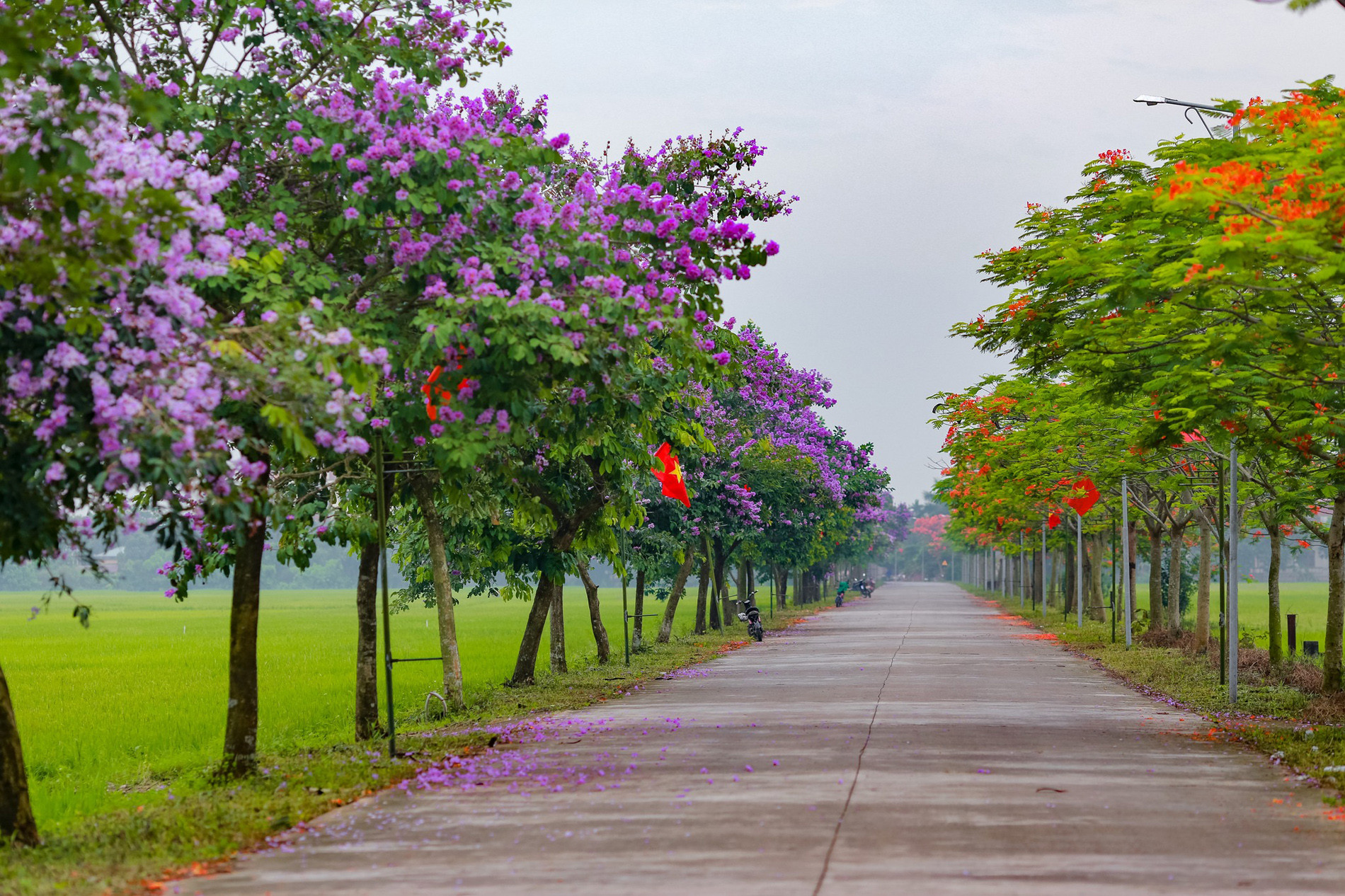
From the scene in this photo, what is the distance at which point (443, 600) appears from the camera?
19453 mm

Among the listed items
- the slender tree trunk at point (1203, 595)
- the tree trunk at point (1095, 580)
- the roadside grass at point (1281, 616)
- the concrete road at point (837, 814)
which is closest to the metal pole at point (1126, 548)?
the slender tree trunk at point (1203, 595)

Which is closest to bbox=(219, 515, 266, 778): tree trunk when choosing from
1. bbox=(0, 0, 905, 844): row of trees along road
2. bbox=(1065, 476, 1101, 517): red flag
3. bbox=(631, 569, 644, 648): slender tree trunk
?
bbox=(0, 0, 905, 844): row of trees along road

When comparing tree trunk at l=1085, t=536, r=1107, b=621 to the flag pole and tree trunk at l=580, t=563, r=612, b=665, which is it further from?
tree trunk at l=580, t=563, r=612, b=665

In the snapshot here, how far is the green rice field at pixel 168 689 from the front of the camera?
16.2m

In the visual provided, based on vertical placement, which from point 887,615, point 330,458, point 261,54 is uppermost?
point 261,54

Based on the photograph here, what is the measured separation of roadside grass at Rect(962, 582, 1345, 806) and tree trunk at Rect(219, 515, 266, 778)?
871 cm

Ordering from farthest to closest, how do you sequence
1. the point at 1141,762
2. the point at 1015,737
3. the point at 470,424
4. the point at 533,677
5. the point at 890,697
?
the point at 533,677 < the point at 890,697 < the point at 1015,737 < the point at 1141,762 < the point at 470,424

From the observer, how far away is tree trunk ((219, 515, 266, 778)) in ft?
42.7

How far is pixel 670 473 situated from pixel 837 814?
14.9 m

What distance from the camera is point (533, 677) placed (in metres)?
24.4

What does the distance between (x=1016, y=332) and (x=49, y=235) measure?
11418 millimetres

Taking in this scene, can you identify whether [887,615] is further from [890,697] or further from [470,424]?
[470,424]

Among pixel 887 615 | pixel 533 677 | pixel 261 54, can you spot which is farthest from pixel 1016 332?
pixel 887 615

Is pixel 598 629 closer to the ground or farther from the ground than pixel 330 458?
closer to the ground
